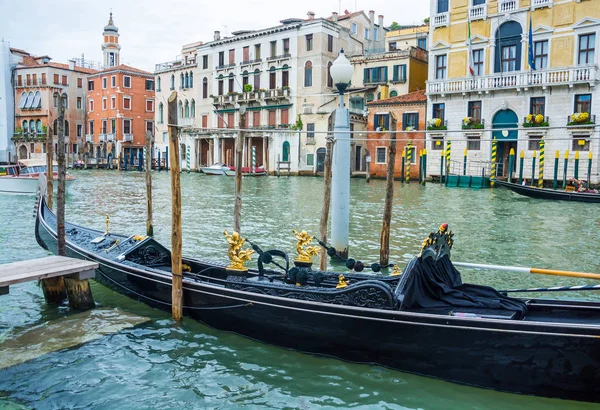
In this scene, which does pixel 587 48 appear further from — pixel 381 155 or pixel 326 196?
pixel 326 196

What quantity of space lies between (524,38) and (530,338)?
20629 millimetres

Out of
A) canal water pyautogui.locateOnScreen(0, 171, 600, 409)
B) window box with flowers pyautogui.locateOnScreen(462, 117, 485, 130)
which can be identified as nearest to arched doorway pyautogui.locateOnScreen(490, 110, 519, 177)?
window box with flowers pyautogui.locateOnScreen(462, 117, 485, 130)

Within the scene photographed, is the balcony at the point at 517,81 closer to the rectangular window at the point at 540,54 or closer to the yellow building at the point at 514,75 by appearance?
the yellow building at the point at 514,75

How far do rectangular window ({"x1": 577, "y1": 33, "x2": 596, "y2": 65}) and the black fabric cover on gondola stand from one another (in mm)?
19062

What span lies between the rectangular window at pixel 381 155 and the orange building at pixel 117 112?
20072 millimetres

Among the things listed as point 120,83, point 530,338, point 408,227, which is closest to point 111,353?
point 530,338

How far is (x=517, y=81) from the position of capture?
21406mm

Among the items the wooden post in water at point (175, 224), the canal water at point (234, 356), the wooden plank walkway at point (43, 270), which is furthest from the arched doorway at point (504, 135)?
the wooden plank walkway at point (43, 270)

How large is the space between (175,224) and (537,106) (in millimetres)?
19511

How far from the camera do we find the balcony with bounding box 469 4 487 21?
884 inches

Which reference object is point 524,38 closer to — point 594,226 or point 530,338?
point 594,226

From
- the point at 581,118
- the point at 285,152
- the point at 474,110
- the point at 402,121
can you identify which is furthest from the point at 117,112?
the point at 581,118

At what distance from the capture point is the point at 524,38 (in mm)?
21406

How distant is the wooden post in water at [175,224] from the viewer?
5.05 metres
